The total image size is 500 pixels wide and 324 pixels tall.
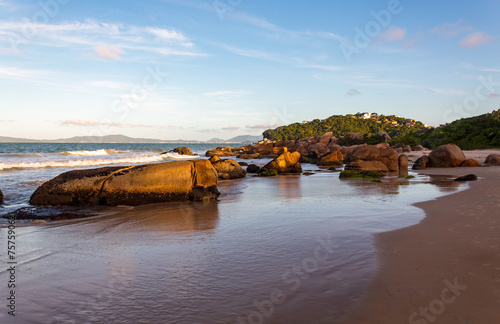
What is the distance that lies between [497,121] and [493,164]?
22.5 meters

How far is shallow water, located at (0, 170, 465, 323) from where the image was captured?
313cm

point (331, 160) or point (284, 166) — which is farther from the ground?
point (331, 160)

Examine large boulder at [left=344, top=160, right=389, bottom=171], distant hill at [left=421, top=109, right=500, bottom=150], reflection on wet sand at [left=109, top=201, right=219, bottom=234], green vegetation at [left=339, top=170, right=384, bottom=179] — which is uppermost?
distant hill at [left=421, top=109, right=500, bottom=150]

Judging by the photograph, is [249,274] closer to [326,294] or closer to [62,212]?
[326,294]

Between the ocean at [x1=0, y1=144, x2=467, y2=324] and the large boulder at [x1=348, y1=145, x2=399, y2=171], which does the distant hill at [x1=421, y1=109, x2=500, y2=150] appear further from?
the ocean at [x1=0, y1=144, x2=467, y2=324]

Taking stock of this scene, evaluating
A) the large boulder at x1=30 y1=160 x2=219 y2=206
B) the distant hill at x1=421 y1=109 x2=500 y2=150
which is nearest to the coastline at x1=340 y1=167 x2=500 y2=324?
the large boulder at x1=30 y1=160 x2=219 y2=206

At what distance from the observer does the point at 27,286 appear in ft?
12.4

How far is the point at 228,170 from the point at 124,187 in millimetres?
9327

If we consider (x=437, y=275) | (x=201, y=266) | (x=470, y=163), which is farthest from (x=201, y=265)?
(x=470, y=163)

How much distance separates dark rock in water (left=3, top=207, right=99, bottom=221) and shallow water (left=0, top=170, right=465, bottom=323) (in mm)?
697

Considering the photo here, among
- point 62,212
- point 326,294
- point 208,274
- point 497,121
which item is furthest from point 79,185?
point 497,121

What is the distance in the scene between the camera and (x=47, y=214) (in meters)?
8.52

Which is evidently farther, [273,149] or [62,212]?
[273,149]

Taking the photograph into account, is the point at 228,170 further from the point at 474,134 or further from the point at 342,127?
the point at 342,127
